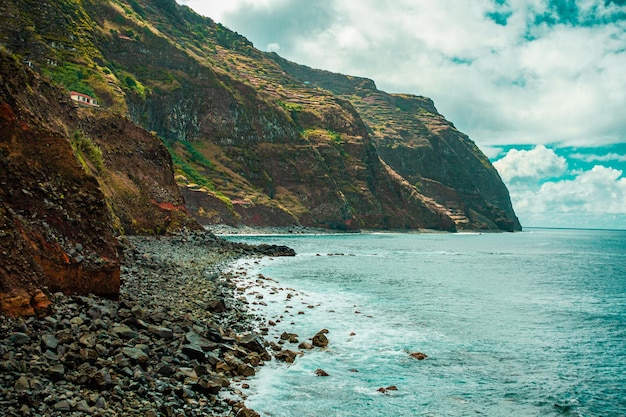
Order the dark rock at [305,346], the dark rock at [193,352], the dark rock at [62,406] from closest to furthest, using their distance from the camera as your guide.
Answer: the dark rock at [62,406] → the dark rock at [193,352] → the dark rock at [305,346]

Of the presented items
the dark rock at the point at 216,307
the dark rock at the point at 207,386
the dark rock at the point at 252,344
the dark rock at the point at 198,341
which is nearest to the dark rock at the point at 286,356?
the dark rock at the point at 252,344

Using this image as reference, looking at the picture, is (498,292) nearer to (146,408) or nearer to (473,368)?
(473,368)

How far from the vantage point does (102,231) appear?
70.6 feet

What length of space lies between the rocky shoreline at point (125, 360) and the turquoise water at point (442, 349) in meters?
1.78

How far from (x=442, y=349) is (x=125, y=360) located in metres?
16.7

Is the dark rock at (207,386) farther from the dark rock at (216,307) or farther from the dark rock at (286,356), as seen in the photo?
the dark rock at (216,307)

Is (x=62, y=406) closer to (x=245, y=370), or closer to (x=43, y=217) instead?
(x=245, y=370)

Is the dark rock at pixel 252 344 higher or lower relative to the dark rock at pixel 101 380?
lower

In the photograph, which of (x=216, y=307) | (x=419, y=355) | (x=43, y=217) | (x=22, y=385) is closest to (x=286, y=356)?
(x=419, y=355)

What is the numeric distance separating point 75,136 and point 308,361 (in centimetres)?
4489

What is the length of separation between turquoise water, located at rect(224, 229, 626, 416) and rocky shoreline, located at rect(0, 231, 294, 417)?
178 cm

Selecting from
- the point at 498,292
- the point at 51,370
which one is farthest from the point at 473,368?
the point at 498,292

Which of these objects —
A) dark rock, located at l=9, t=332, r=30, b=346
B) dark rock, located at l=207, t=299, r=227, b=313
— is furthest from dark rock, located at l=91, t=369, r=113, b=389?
dark rock, located at l=207, t=299, r=227, b=313

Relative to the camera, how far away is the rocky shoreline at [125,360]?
1137cm
